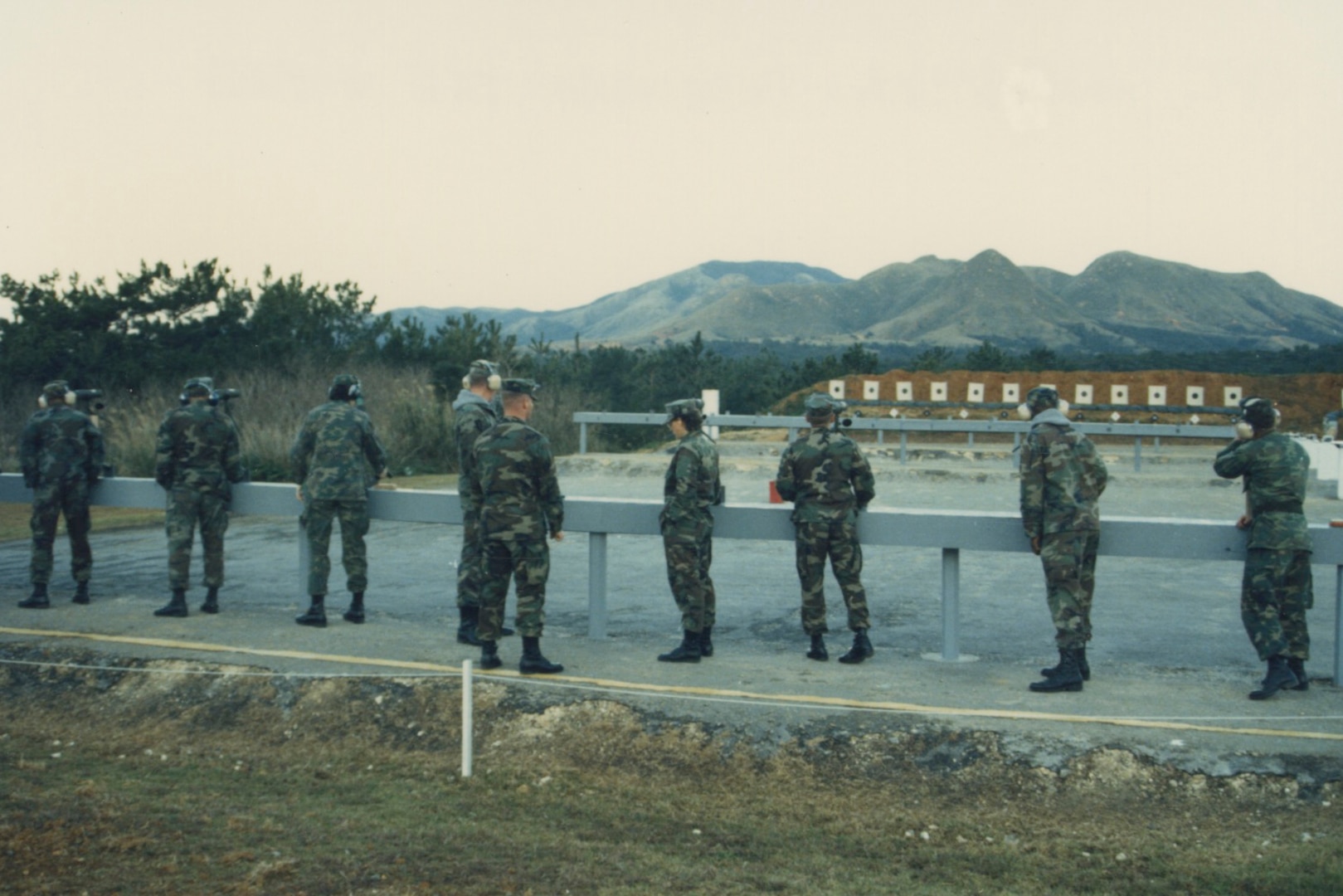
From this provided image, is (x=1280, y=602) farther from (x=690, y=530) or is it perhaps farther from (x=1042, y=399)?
(x=690, y=530)

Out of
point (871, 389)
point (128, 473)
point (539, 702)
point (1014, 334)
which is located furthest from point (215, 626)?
point (1014, 334)

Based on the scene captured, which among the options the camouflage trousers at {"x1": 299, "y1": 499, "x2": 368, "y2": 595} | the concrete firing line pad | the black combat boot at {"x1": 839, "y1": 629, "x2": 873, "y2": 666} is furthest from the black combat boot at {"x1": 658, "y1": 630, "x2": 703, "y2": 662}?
the camouflage trousers at {"x1": 299, "y1": 499, "x2": 368, "y2": 595}

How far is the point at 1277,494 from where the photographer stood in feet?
25.6

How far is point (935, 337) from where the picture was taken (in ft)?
577

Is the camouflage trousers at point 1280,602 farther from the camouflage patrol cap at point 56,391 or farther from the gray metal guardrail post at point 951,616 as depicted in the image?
the camouflage patrol cap at point 56,391

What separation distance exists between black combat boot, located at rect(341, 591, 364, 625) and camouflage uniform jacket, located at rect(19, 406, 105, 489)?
2.77m

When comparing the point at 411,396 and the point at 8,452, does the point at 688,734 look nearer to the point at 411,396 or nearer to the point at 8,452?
the point at 411,396

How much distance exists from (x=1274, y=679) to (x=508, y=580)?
180 inches

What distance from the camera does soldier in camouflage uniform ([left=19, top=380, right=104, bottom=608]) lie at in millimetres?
10742

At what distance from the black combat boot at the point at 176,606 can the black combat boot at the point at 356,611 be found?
127cm

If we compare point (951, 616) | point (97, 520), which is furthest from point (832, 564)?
point (97, 520)

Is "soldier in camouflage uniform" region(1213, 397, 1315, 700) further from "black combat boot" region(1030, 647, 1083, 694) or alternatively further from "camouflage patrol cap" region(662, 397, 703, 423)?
"camouflage patrol cap" region(662, 397, 703, 423)

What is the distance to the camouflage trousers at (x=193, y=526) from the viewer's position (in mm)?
10203

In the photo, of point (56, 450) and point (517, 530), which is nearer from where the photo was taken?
point (517, 530)
